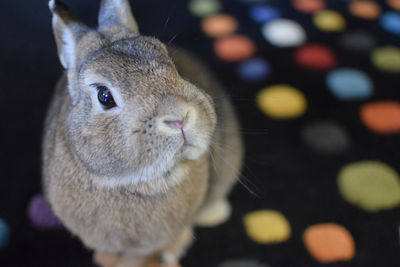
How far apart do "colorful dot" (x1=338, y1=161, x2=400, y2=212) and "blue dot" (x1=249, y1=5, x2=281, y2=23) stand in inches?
26.3

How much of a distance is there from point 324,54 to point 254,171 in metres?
0.55

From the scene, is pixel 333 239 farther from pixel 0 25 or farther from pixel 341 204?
pixel 0 25

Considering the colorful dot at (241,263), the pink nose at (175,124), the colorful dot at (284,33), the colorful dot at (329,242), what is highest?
the pink nose at (175,124)

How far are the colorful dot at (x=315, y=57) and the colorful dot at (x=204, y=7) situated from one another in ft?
Answer: 1.18

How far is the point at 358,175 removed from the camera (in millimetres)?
1262

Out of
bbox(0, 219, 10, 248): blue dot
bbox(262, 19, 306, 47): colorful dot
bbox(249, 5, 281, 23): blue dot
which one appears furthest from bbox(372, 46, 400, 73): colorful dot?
bbox(0, 219, 10, 248): blue dot

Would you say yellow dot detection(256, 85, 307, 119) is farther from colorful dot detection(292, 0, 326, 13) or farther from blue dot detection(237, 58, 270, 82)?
colorful dot detection(292, 0, 326, 13)

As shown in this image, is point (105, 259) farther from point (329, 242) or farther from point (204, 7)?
point (204, 7)

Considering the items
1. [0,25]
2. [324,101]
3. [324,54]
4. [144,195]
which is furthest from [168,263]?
[0,25]

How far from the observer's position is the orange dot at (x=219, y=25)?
1.60 m

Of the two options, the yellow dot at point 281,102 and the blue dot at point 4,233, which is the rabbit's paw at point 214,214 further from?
the blue dot at point 4,233

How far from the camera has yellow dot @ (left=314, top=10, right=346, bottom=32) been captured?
1.65 metres

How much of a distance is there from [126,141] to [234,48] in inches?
35.7

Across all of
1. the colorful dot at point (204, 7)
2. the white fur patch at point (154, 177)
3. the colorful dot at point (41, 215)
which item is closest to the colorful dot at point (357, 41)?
the colorful dot at point (204, 7)
